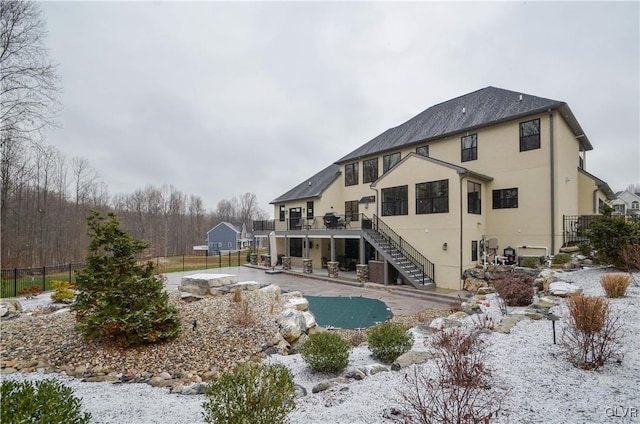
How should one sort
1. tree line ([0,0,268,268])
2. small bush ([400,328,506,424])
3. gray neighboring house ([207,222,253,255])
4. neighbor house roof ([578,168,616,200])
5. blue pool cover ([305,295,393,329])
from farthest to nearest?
gray neighboring house ([207,222,253,255]) < neighbor house roof ([578,168,616,200]) < tree line ([0,0,268,268]) < blue pool cover ([305,295,393,329]) < small bush ([400,328,506,424])

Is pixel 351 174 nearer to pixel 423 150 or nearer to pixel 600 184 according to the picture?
pixel 423 150

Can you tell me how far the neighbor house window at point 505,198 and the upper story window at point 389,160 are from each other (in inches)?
228

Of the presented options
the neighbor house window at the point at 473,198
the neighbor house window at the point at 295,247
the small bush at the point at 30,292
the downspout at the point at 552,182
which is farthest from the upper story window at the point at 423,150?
the small bush at the point at 30,292

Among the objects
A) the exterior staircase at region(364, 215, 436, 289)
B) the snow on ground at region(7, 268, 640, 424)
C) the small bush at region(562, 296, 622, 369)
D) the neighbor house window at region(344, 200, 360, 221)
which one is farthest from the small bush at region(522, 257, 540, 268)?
the neighbor house window at region(344, 200, 360, 221)

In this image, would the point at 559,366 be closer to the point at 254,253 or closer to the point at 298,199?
the point at 298,199

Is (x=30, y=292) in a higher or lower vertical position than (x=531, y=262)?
lower

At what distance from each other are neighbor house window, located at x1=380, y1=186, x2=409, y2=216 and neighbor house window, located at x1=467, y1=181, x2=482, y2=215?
2875mm

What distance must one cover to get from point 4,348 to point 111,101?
39.0 ft

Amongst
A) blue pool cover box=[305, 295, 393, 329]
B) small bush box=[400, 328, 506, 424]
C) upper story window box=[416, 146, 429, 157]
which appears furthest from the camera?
upper story window box=[416, 146, 429, 157]

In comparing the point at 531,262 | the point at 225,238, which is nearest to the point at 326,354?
the point at 531,262

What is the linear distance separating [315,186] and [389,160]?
6467mm

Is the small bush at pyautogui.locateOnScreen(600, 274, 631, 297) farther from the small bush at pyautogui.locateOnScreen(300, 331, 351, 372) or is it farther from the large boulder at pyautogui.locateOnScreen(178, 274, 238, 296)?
the large boulder at pyautogui.locateOnScreen(178, 274, 238, 296)

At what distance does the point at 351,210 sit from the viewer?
20.0 metres

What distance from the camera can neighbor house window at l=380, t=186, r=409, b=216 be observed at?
49.3 ft
